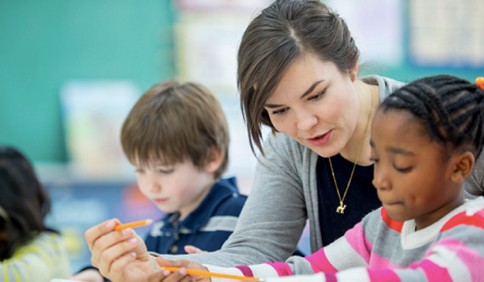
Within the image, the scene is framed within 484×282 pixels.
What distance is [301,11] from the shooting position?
1.40m

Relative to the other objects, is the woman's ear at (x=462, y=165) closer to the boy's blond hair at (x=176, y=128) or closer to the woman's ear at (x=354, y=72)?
the woman's ear at (x=354, y=72)

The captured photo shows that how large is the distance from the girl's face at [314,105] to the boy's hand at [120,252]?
324mm

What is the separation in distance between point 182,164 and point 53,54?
2822 millimetres

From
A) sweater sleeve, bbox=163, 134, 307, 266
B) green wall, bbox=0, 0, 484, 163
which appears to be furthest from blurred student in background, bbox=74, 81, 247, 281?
green wall, bbox=0, 0, 484, 163

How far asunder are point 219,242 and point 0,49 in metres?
3.04

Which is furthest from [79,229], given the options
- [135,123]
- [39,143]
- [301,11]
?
[301,11]

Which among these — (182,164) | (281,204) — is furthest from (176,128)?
(281,204)

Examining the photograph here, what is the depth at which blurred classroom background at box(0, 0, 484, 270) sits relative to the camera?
4406 mm

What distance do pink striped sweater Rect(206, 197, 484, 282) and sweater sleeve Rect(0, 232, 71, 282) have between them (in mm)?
847

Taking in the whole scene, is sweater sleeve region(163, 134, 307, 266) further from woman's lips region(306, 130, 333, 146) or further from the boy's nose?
the boy's nose

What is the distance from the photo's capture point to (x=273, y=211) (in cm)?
153

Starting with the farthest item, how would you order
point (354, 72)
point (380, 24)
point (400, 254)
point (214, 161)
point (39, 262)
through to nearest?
point (380, 24)
point (39, 262)
point (214, 161)
point (354, 72)
point (400, 254)

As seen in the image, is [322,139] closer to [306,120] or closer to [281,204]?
[306,120]

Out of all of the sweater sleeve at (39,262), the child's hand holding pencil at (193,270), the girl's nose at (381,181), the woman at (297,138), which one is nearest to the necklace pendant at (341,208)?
the woman at (297,138)
